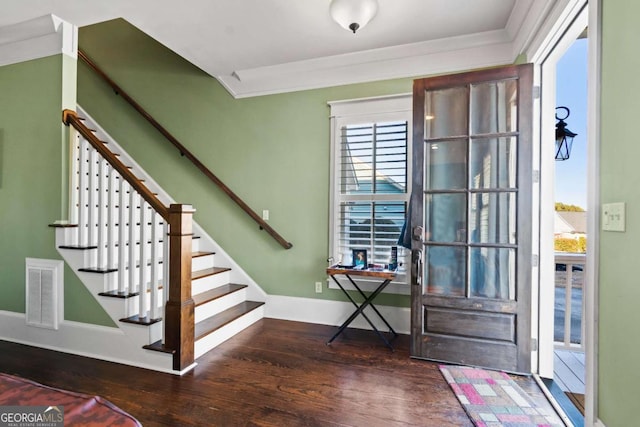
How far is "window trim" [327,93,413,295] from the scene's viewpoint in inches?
119

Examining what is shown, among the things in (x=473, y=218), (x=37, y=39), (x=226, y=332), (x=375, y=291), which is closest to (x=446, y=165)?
(x=473, y=218)

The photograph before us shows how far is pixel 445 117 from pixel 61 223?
10.6ft

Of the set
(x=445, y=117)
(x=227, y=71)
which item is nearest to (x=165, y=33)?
(x=227, y=71)

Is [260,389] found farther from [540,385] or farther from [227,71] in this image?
[227,71]

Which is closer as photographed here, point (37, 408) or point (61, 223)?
point (37, 408)

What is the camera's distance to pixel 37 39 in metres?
2.73

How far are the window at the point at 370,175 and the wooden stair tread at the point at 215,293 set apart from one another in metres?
1.12

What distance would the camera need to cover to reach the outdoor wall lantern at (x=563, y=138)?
3092mm

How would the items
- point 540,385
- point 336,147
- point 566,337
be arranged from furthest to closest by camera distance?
point 336,147 < point 566,337 < point 540,385

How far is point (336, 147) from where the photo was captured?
325 cm

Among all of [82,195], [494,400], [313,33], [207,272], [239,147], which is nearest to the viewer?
[494,400]

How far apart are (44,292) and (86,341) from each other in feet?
1.94

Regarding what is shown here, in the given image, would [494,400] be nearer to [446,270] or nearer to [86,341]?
[446,270]

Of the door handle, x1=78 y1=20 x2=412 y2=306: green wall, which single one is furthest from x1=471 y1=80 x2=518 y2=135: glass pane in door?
the door handle
